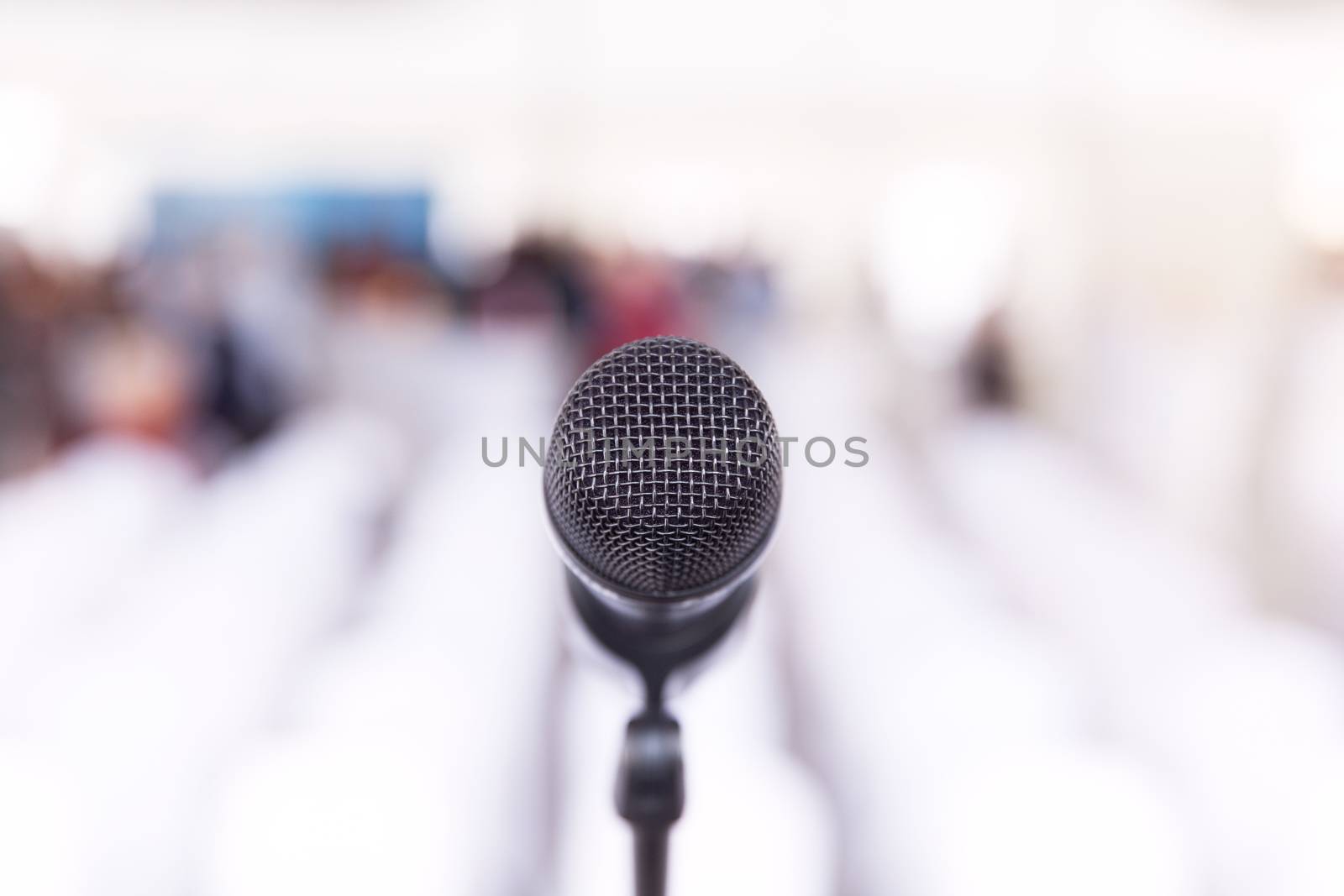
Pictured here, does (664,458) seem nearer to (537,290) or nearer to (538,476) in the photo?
(538,476)

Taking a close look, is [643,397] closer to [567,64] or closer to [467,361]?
[467,361]

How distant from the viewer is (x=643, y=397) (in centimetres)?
51

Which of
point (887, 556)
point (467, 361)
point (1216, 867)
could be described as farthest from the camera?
point (467, 361)

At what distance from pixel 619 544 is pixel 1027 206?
9660mm

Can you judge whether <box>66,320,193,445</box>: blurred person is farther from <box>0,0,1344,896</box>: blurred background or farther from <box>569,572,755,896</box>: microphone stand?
<box>569,572,755,896</box>: microphone stand

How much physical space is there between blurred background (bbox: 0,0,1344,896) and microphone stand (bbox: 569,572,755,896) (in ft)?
0.17

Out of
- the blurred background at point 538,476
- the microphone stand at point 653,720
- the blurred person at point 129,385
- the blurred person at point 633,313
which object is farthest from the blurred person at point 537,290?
the microphone stand at point 653,720

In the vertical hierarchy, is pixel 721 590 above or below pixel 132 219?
above

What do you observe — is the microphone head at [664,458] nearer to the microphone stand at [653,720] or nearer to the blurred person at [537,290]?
the microphone stand at [653,720]

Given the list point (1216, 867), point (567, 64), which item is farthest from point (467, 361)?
point (567, 64)

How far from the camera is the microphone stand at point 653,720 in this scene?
56 centimetres

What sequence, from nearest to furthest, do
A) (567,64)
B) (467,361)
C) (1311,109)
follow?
1. (467,361)
2. (567,64)
3. (1311,109)

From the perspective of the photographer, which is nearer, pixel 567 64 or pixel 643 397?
pixel 643 397

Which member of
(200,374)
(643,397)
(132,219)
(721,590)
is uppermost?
(643,397)
